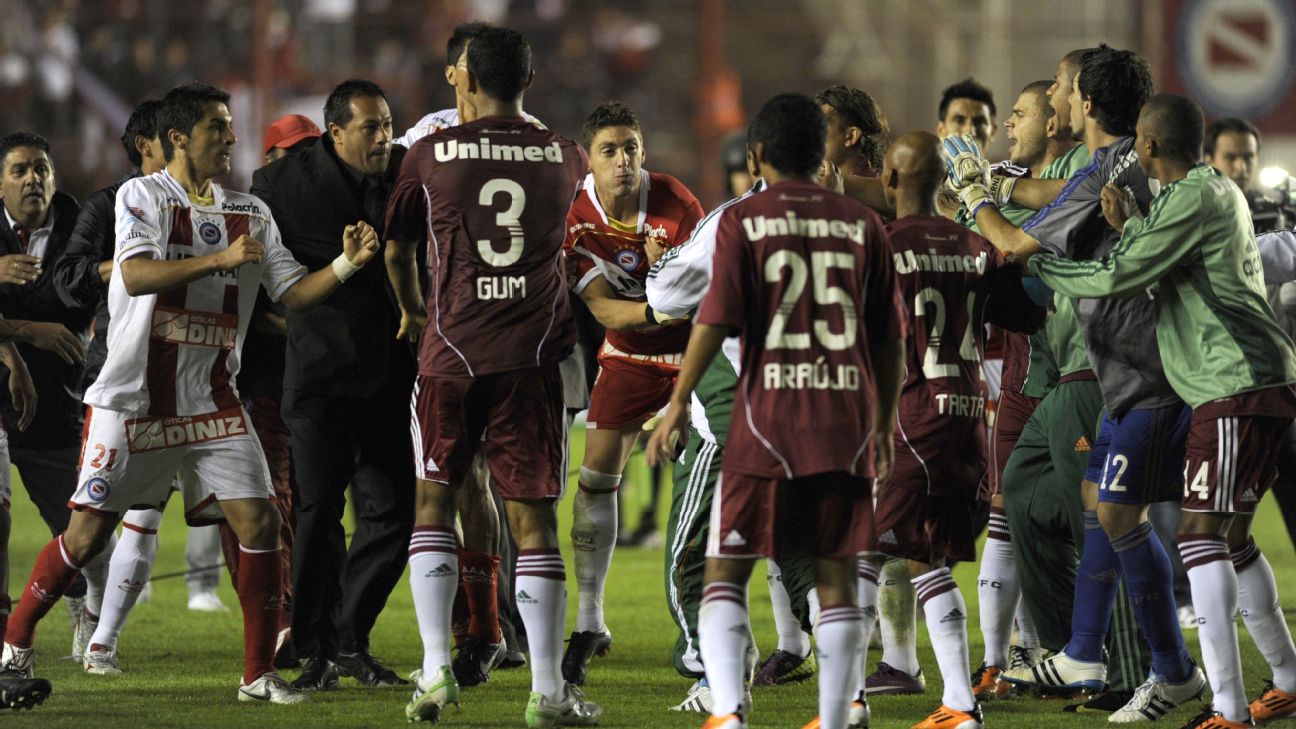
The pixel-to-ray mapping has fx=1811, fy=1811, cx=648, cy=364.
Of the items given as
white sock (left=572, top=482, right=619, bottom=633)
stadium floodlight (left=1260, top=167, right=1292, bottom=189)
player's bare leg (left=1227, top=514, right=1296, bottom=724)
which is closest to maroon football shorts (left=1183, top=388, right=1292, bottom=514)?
player's bare leg (left=1227, top=514, right=1296, bottom=724)

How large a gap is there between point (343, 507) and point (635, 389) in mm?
1290

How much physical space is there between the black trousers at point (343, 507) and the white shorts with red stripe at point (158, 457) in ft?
1.93

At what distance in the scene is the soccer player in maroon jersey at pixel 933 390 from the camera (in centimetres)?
582

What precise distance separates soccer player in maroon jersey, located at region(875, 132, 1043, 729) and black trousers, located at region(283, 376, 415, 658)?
2.12 metres

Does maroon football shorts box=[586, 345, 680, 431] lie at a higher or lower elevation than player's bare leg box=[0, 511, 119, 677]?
higher

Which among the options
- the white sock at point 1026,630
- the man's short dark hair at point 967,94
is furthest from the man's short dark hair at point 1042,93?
the white sock at point 1026,630

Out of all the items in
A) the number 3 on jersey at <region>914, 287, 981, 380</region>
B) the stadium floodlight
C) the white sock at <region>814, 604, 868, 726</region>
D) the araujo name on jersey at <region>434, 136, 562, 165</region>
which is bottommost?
the white sock at <region>814, 604, 868, 726</region>

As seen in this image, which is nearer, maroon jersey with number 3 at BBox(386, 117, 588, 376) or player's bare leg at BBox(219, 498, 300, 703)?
maroon jersey with number 3 at BBox(386, 117, 588, 376)

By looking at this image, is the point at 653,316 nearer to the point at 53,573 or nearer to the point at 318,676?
the point at 318,676

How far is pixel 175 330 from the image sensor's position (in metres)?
6.28

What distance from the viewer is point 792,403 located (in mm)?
5016

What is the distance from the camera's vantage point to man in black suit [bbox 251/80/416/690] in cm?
691

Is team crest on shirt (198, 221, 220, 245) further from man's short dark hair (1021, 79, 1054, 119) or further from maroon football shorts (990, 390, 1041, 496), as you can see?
man's short dark hair (1021, 79, 1054, 119)

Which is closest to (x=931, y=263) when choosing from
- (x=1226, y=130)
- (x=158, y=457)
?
(x=158, y=457)
